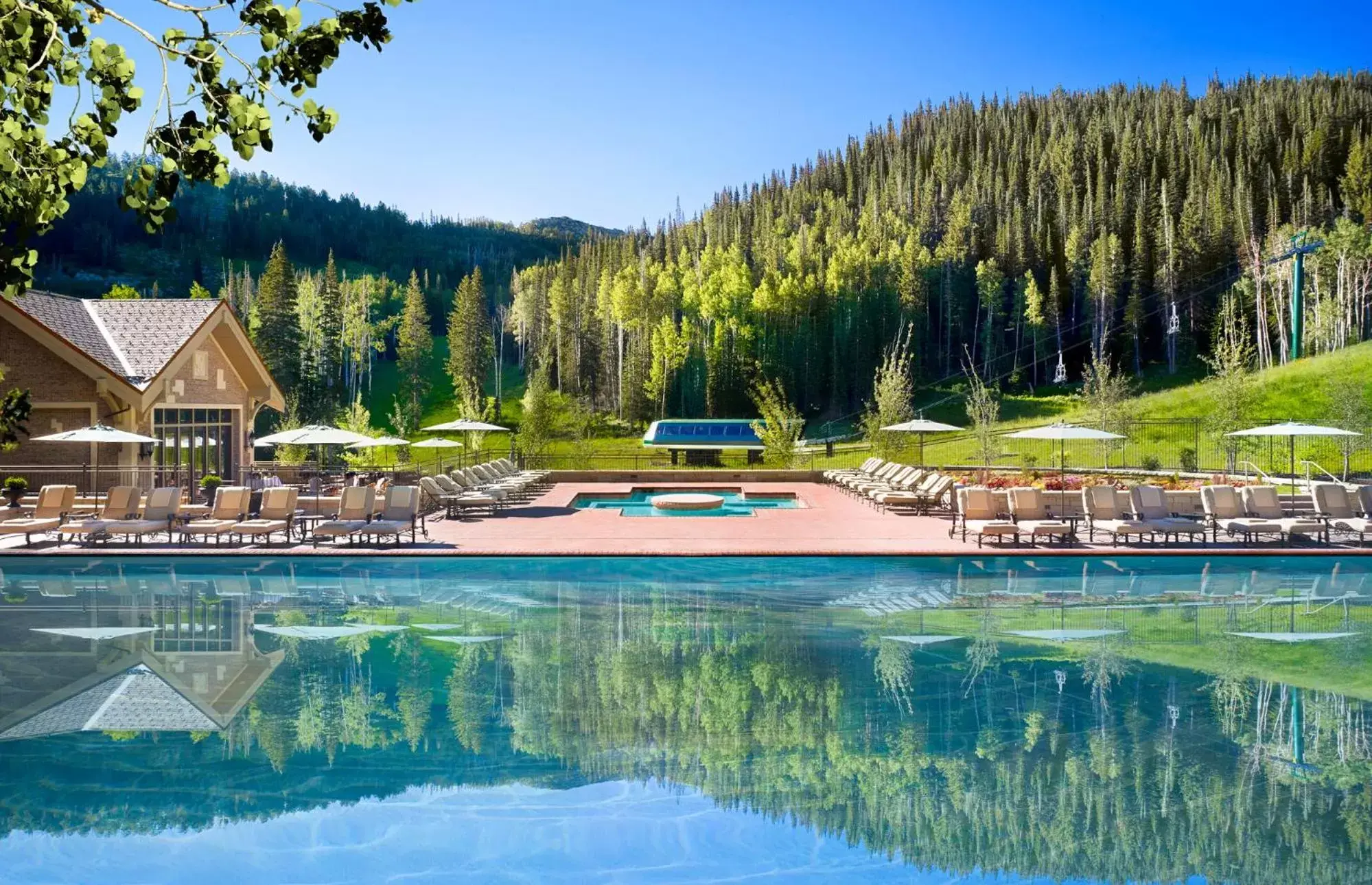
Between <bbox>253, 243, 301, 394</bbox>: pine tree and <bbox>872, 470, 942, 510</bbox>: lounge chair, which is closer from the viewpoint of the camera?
<bbox>872, 470, 942, 510</bbox>: lounge chair

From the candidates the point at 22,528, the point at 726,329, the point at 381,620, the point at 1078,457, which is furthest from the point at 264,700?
the point at 726,329

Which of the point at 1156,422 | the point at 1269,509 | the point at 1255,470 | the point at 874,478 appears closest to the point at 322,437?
the point at 874,478

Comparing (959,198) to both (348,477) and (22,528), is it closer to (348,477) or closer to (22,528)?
(348,477)

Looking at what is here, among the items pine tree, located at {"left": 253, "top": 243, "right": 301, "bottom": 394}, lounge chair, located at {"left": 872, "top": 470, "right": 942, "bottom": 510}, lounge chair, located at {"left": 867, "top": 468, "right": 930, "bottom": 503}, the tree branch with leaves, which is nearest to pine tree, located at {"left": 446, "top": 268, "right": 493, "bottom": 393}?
pine tree, located at {"left": 253, "top": 243, "right": 301, "bottom": 394}

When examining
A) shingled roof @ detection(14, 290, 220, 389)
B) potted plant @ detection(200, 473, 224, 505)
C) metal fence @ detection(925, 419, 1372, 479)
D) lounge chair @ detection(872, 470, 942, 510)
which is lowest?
lounge chair @ detection(872, 470, 942, 510)

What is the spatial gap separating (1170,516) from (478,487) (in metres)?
13.9

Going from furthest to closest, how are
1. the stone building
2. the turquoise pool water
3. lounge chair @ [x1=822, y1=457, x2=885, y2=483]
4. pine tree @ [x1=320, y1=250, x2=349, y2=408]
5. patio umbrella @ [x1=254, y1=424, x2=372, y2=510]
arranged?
pine tree @ [x1=320, y1=250, x2=349, y2=408] < lounge chair @ [x1=822, y1=457, x2=885, y2=483] < the stone building < patio umbrella @ [x1=254, y1=424, x2=372, y2=510] < the turquoise pool water

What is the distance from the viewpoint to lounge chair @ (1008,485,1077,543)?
17.4 m

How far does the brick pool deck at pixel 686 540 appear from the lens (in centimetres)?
1622

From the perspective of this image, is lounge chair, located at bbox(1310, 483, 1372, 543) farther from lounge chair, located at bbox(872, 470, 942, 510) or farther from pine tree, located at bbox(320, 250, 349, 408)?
pine tree, located at bbox(320, 250, 349, 408)

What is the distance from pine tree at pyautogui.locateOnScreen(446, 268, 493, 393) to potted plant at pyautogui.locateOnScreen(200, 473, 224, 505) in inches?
2300

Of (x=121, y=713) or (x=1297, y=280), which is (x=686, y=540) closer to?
(x=121, y=713)

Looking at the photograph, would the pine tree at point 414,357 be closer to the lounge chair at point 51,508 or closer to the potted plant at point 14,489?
the potted plant at point 14,489

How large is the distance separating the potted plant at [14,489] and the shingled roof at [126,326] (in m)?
3.09
